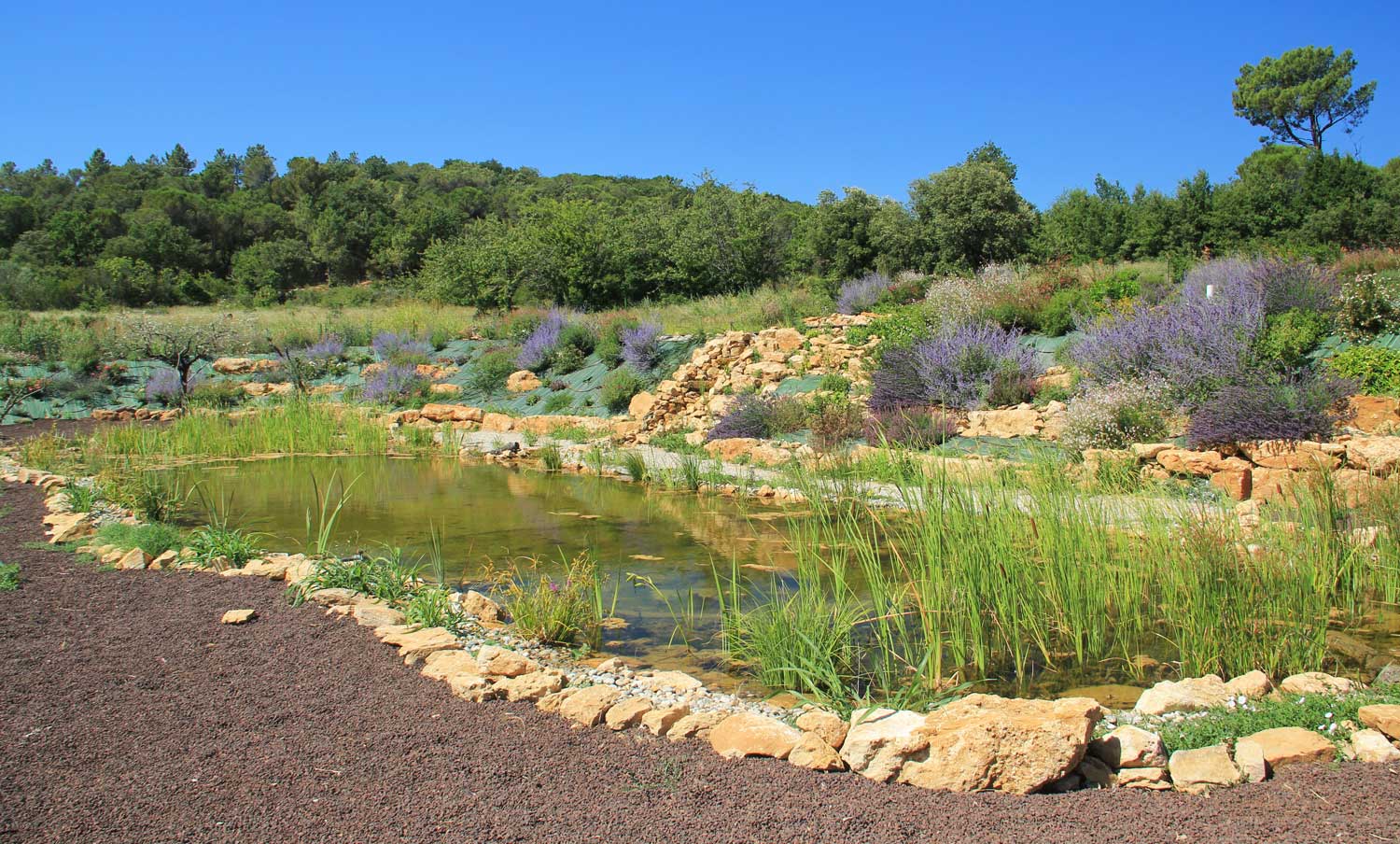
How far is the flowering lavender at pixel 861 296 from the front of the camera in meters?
19.5

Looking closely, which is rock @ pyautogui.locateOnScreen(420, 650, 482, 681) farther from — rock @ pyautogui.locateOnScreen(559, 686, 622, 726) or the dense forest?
the dense forest

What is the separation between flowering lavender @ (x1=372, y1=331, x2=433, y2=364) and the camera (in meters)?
21.9

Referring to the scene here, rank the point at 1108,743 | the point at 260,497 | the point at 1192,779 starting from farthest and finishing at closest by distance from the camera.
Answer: the point at 260,497 → the point at 1108,743 → the point at 1192,779

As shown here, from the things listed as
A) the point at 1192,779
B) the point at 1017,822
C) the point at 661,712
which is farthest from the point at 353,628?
the point at 1192,779

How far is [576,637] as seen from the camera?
5332 millimetres

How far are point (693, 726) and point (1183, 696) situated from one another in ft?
6.95

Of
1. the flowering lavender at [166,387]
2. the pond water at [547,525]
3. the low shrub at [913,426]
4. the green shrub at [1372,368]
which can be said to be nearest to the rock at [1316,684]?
the pond water at [547,525]

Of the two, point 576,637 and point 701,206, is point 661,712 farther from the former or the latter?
point 701,206

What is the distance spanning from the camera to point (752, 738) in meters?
3.43

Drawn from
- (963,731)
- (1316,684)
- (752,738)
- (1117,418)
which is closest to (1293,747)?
(1316,684)

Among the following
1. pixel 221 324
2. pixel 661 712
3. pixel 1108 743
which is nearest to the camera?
pixel 1108 743

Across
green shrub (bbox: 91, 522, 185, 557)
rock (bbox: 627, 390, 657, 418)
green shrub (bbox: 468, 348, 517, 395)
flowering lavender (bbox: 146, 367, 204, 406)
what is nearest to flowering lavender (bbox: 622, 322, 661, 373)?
rock (bbox: 627, 390, 657, 418)

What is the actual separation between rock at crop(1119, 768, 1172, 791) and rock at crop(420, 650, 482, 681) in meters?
2.77

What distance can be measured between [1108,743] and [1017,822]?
68 cm
